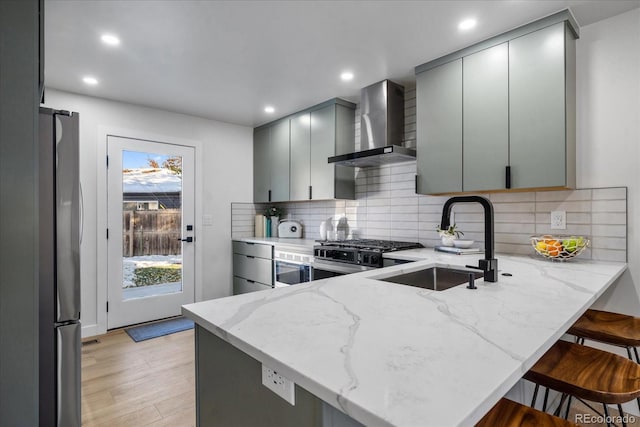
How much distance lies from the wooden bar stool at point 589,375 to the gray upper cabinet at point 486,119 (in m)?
1.20

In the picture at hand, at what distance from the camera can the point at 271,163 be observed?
14.0 feet

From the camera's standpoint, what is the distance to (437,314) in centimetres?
99

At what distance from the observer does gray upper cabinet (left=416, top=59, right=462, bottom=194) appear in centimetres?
249

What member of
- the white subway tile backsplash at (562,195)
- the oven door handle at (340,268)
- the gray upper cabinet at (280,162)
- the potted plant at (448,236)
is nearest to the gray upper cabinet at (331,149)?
the gray upper cabinet at (280,162)

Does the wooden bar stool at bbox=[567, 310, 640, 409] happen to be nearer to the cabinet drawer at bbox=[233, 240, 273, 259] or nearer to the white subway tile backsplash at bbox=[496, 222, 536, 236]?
the white subway tile backsplash at bbox=[496, 222, 536, 236]

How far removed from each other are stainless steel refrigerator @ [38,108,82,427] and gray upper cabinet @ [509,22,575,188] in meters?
2.51

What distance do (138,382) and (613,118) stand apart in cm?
353

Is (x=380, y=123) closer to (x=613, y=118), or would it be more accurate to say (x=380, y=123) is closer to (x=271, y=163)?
(x=613, y=118)

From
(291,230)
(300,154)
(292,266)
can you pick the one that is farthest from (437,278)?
(291,230)

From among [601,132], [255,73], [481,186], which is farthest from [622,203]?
[255,73]

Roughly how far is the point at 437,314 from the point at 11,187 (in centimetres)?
119

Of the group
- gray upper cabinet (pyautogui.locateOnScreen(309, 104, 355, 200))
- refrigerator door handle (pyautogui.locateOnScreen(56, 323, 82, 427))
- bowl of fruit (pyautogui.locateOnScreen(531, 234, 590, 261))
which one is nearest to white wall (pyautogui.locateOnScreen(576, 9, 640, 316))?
bowl of fruit (pyautogui.locateOnScreen(531, 234, 590, 261))

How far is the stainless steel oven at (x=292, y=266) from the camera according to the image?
3.28 m

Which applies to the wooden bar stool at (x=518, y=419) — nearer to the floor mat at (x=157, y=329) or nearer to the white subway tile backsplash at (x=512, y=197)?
the white subway tile backsplash at (x=512, y=197)
